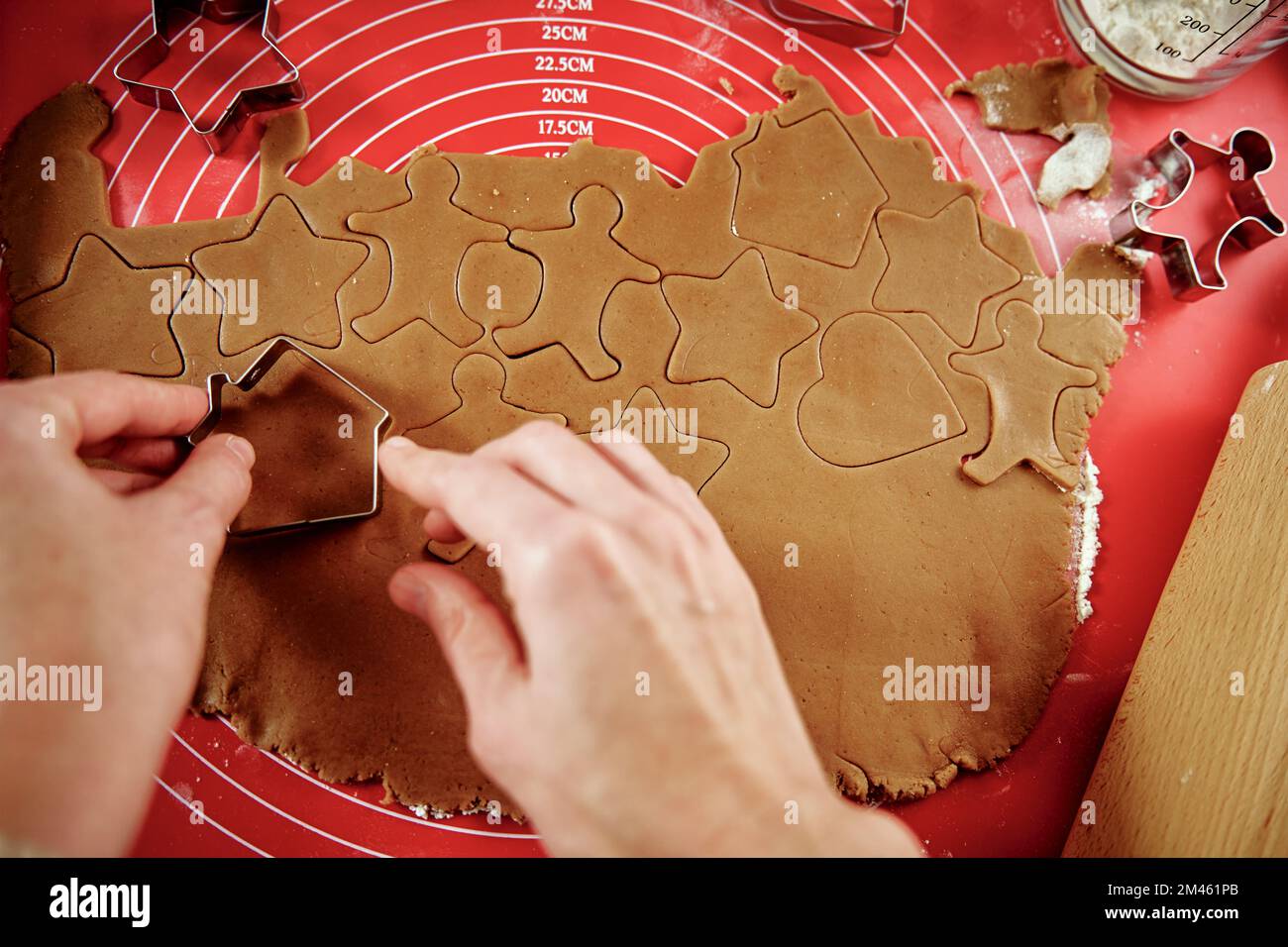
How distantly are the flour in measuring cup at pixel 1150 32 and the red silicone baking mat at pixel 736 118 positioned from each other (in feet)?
0.25

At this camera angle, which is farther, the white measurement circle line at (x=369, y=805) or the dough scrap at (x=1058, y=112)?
the dough scrap at (x=1058, y=112)

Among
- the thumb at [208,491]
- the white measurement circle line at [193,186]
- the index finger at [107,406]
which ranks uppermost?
the white measurement circle line at [193,186]

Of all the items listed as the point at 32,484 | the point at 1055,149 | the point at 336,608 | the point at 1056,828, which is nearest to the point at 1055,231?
the point at 1055,149

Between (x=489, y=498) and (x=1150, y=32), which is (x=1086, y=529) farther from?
(x=489, y=498)

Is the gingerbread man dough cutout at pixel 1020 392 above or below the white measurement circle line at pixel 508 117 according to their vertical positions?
below

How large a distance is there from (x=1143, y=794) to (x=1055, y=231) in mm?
1010

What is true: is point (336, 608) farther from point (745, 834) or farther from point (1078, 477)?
point (1078, 477)

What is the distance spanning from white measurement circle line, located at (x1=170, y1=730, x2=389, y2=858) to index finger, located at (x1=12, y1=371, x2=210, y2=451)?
52cm

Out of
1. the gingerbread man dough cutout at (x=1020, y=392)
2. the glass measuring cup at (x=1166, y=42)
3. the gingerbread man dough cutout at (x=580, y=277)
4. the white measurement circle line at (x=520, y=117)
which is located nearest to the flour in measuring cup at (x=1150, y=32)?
the glass measuring cup at (x=1166, y=42)

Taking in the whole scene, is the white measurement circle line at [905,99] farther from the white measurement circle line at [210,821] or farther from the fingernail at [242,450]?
the white measurement circle line at [210,821]

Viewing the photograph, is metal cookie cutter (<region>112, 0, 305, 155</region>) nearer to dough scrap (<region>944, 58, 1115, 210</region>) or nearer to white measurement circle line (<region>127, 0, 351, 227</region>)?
white measurement circle line (<region>127, 0, 351, 227</region>)

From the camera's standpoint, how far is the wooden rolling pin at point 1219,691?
3.67 feet

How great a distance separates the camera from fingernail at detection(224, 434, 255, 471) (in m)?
1.23

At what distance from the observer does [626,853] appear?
0.79 meters
